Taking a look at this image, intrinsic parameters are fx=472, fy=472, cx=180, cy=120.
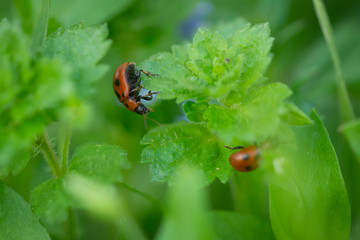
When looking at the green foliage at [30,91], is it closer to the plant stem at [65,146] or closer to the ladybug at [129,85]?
the plant stem at [65,146]

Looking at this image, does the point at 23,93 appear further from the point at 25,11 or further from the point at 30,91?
the point at 25,11

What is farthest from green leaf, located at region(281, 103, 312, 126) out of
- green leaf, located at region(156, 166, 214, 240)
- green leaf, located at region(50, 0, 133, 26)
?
green leaf, located at region(50, 0, 133, 26)

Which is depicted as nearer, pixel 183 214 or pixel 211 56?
pixel 183 214

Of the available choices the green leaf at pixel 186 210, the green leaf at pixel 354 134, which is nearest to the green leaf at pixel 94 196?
the green leaf at pixel 186 210

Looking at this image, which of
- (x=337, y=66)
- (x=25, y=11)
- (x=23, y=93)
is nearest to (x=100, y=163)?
(x=23, y=93)

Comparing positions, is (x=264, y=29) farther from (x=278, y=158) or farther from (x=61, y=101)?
(x=61, y=101)

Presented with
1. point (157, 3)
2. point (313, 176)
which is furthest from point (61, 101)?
point (157, 3)
